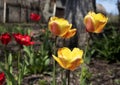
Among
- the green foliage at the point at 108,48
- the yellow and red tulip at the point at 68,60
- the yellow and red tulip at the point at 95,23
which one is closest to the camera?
the yellow and red tulip at the point at 68,60

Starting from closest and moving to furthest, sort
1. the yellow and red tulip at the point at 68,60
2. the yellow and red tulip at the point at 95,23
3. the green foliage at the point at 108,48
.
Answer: the yellow and red tulip at the point at 68,60
the yellow and red tulip at the point at 95,23
the green foliage at the point at 108,48

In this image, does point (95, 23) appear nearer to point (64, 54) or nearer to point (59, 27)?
point (59, 27)

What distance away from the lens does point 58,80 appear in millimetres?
5188

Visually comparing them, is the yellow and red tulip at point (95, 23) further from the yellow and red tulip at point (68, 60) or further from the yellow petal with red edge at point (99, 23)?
the yellow and red tulip at point (68, 60)

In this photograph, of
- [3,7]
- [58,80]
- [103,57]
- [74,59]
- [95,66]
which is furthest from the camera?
[3,7]

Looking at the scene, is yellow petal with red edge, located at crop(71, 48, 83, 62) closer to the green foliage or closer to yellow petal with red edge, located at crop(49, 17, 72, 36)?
yellow petal with red edge, located at crop(49, 17, 72, 36)

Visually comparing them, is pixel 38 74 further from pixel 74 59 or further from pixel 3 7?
pixel 3 7

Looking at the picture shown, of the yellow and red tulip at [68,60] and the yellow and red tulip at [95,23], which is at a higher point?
the yellow and red tulip at [95,23]

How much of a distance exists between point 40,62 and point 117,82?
1.22 m

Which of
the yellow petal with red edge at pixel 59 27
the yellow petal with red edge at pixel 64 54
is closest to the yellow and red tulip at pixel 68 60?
the yellow petal with red edge at pixel 64 54

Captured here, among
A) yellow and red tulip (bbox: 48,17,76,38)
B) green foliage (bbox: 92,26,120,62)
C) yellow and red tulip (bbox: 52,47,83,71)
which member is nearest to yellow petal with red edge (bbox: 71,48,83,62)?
yellow and red tulip (bbox: 52,47,83,71)

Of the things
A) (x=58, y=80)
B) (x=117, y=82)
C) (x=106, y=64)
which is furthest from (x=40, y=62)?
(x=106, y=64)

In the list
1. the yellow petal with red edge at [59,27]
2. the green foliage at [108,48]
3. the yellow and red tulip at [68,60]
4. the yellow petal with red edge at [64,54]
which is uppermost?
the yellow petal with red edge at [59,27]

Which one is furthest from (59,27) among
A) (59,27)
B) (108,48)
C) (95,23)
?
(108,48)
